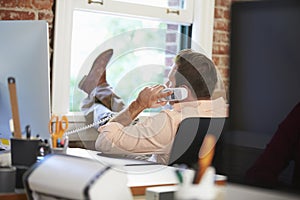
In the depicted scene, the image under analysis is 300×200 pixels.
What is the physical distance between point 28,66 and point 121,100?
135 cm

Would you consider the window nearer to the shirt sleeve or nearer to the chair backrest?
the shirt sleeve

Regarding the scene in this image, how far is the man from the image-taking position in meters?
2.20

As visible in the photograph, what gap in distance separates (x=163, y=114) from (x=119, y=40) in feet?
2.72

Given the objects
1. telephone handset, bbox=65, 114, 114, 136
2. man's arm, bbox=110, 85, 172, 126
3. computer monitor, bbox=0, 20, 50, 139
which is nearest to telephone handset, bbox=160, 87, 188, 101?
man's arm, bbox=110, 85, 172, 126

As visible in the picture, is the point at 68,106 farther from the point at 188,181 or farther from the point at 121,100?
the point at 188,181

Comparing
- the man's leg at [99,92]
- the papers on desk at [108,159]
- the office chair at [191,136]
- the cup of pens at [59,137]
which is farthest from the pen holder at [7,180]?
the man's leg at [99,92]

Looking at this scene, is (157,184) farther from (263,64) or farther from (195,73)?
(195,73)

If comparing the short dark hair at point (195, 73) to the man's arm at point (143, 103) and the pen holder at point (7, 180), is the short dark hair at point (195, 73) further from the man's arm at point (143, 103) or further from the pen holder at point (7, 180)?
the pen holder at point (7, 180)

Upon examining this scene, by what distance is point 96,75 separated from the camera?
2.87 meters

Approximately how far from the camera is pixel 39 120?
5.45 feet

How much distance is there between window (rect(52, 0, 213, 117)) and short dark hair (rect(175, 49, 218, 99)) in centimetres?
42

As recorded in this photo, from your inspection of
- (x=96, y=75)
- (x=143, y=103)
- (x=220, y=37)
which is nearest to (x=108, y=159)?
(x=143, y=103)

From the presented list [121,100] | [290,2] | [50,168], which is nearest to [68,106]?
[121,100]

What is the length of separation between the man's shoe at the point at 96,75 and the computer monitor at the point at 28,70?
3.73 feet
